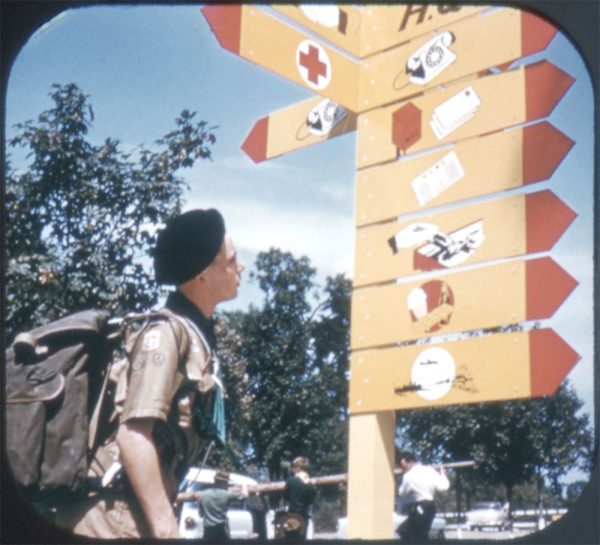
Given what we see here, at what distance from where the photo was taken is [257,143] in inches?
73.3

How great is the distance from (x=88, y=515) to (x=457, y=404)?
0.78 meters

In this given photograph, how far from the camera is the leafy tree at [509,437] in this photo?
175cm

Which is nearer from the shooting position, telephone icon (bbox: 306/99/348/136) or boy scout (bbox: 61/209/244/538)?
boy scout (bbox: 61/209/244/538)

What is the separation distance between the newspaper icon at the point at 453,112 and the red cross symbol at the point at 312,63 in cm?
27

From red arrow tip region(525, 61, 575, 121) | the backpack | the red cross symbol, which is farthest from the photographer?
the red cross symbol

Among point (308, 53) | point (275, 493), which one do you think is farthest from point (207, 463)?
point (308, 53)

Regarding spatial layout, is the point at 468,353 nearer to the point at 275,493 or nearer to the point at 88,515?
the point at 275,493

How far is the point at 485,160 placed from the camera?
1.82 metres

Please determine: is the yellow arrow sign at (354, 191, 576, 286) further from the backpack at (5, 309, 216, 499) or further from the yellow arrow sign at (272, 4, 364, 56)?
the backpack at (5, 309, 216, 499)

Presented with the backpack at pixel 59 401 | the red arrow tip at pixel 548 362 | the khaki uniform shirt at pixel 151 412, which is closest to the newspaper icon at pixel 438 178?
the red arrow tip at pixel 548 362

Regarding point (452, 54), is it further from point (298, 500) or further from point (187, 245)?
point (298, 500)

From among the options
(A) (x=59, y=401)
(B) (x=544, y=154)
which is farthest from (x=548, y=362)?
(A) (x=59, y=401)

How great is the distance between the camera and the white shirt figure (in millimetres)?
1773

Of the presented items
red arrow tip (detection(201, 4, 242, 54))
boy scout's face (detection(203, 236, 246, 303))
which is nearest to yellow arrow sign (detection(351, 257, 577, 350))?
boy scout's face (detection(203, 236, 246, 303))
